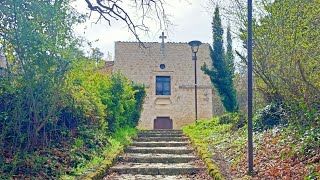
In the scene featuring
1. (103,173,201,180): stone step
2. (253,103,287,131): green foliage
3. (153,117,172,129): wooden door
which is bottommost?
(153,117,172,129): wooden door

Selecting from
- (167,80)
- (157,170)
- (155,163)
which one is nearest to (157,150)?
(155,163)

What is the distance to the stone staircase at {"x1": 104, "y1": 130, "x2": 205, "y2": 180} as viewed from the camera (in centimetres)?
646

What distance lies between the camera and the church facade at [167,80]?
73.2 ft

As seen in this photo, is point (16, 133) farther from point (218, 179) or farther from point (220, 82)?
point (220, 82)

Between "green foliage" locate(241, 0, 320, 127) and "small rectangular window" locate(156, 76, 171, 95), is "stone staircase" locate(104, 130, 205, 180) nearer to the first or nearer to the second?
"green foliage" locate(241, 0, 320, 127)

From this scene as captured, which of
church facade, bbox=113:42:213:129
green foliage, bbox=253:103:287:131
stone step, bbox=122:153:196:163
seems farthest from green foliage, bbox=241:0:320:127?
church facade, bbox=113:42:213:129

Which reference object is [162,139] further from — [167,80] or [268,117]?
[167,80]

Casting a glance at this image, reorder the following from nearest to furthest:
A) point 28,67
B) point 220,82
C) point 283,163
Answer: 1. point 28,67
2. point 283,163
3. point 220,82

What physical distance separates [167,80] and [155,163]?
15654 millimetres

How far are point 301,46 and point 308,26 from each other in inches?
11.8

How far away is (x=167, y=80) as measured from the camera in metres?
22.9

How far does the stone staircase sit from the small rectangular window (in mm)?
12767

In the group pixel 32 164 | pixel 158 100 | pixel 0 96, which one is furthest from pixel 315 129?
pixel 158 100

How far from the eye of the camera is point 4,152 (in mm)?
5031
